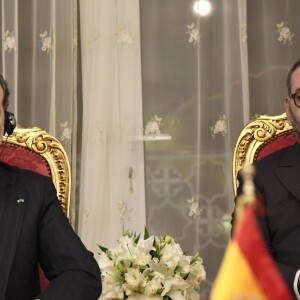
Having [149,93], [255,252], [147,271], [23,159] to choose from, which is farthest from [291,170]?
[255,252]

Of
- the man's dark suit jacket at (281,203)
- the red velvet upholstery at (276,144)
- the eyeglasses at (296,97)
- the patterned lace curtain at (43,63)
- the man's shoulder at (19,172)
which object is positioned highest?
the patterned lace curtain at (43,63)

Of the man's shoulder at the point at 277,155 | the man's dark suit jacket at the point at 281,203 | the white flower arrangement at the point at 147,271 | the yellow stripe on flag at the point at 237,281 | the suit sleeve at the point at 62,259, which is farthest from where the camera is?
the man's shoulder at the point at 277,155

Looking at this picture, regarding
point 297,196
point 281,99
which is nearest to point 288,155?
point 297,196

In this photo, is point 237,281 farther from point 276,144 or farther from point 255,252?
point 276,144

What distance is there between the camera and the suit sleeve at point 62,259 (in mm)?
1664

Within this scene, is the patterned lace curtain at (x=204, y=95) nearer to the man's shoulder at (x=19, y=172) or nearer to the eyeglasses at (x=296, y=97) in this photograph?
the eyeglasses at (x=296, y=97)

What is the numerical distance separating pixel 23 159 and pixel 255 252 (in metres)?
1.63

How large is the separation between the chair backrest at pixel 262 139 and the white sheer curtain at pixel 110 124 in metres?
0.72

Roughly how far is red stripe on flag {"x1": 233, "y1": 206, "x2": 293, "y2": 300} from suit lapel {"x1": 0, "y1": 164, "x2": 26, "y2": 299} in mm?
1336

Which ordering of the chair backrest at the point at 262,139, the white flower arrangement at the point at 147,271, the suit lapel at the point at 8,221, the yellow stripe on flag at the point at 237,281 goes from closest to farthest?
the yellow stripe on flag at the point at 237,281
the white flower arrangement at the point at 147,271
the suit lapel at the point at 8,221
the chair backrest at the point at 262,139

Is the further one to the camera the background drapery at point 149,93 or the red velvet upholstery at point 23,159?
the background drapery at point 149,93

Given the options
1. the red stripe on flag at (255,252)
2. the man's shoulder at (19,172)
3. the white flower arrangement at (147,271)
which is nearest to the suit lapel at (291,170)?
the white flower arrangement at (147,271)

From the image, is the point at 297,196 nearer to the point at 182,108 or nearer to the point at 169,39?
the point at 182,108

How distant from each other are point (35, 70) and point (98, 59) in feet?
0.98
